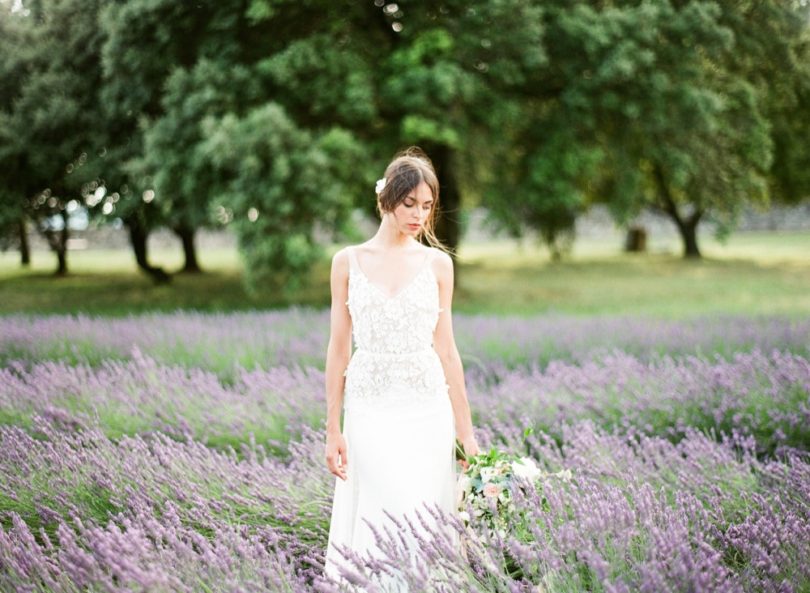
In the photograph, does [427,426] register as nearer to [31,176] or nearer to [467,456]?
[467,456]

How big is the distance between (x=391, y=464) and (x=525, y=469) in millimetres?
530

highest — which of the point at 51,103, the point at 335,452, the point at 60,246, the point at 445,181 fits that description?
the point at 51,103

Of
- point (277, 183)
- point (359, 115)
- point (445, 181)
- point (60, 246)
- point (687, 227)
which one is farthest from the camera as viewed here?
point (687, 227)

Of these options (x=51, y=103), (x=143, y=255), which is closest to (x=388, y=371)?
(x=51, y=103)

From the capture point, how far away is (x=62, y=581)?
2.49 metres

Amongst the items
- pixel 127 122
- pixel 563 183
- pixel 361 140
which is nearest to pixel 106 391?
pixel 361 140

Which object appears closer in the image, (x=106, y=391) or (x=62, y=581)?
(x=62, y=581)

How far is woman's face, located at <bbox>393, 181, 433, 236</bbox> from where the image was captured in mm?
2637

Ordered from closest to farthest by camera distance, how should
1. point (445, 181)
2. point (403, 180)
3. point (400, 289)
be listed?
point (403, 180) → point (400, 289) → point (445, 181)

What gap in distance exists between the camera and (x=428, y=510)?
2.46 m

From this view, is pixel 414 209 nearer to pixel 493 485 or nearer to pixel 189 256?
pixel 493 485

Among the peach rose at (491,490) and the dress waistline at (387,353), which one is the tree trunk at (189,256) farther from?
the peach rose at (491,490)

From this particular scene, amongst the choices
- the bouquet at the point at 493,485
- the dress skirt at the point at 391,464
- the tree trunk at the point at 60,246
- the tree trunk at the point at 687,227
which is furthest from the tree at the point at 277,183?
the tree trunk at the point at 687,227

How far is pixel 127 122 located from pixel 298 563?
12920 millimetres
